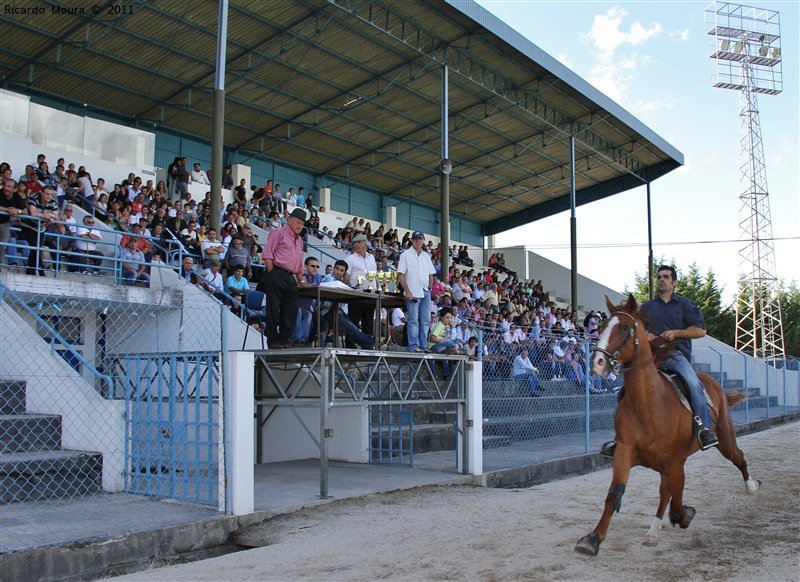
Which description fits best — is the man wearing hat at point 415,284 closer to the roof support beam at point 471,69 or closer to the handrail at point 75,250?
the handrail at point 75,250

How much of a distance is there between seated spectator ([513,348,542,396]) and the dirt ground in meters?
4.17

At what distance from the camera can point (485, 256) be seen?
129 ft

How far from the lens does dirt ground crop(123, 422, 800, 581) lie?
5.64m

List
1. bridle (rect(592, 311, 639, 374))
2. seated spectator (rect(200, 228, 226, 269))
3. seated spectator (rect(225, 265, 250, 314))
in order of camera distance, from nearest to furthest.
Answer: bridle (rect(592, 311, 639, 374)) < seated spectator (rect(225, 265, 250, 314)) < seated spectator (rect(200, 228, 226, 269))

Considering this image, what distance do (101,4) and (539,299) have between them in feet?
61.2

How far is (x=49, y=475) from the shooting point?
8406mm

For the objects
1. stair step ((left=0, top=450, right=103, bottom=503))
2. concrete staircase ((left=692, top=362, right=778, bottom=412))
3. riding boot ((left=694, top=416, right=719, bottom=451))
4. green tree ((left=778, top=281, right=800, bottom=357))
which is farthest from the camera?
green tree ((left=778, top=281, right=800, bottom=357))

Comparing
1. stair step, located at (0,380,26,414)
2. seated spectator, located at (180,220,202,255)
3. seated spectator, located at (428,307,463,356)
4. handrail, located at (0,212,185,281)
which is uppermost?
seated spectator, located at (180,220,202,255)

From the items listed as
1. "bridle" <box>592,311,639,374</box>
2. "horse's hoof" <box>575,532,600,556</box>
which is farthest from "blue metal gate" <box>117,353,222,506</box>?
"bridle" <box>592,311,639,374</box>

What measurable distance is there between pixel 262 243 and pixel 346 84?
293 inches

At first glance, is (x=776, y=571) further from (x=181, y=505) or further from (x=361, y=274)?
(x=361, y=274)

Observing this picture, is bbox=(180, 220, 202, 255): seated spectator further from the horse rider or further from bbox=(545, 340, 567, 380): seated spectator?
the horse rider

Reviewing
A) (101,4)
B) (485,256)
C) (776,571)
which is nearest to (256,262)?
(101,4)

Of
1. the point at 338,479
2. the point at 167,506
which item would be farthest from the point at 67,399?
the point at 338,479
